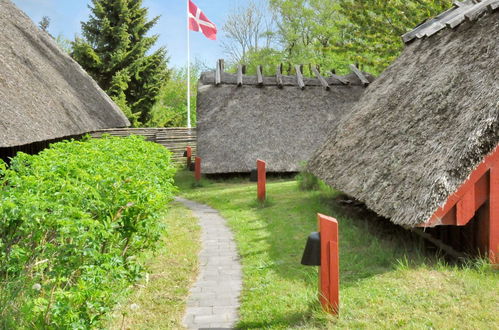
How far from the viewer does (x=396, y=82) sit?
360 inches

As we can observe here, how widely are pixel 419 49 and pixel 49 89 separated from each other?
24.9 ft

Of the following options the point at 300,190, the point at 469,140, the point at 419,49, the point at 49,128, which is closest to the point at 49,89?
the point at 49,128

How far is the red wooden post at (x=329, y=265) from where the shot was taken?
15.3ft

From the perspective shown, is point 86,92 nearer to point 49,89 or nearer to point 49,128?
point 49,89

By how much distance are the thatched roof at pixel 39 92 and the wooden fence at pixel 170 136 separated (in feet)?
26.9

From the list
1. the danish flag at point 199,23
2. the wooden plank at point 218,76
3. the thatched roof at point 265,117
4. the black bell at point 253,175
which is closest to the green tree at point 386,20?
the thatched roof at point 265,117

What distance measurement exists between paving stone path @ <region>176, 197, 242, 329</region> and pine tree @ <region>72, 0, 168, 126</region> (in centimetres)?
1791

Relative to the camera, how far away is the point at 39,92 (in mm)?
9383

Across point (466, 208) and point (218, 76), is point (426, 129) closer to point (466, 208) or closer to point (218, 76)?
point (466, 208)

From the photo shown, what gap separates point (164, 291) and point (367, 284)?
2399 millimetres

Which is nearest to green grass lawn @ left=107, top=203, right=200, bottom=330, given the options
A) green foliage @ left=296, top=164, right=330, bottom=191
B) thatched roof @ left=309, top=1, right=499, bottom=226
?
thatched roof @ left=309, top=1, right=499, bottom=226

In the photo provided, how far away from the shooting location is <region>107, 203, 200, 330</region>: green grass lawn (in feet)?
16.1

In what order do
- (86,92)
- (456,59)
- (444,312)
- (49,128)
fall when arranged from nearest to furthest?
(444,312) → (456,59) → (49,128) → (86,92)

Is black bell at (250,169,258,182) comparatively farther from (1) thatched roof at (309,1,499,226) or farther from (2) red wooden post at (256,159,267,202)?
(1) thatched roof at (309,1,499,226)
